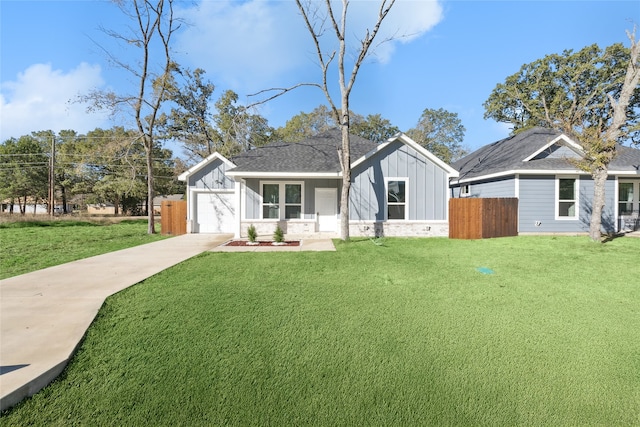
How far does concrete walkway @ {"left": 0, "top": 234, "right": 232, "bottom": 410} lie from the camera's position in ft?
8.66

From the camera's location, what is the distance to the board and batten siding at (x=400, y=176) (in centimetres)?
1202

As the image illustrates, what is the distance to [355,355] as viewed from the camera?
10.2ft

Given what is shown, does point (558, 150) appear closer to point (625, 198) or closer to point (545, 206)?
point (545, 206)

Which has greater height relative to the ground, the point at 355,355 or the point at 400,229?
the point at 400,229

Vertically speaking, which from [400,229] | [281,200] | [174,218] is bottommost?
[400,229]

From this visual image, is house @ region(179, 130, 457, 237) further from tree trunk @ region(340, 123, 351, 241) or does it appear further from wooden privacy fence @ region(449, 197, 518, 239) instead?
tree trunk @ region(340, 123, 351, 241)

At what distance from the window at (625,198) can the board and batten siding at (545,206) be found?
1.33 meters

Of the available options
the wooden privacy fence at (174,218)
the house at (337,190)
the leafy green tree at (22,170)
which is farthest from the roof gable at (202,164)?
the leafy green tree at (22,170)

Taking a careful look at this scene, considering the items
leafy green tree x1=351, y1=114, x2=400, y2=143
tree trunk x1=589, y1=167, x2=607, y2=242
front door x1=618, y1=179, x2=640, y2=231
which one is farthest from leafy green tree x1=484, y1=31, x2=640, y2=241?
leafy green tree x1=351, y1=114, x2=400, y2=143

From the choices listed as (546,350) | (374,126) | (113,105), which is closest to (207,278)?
(546,350)

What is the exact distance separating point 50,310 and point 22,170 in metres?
44.8

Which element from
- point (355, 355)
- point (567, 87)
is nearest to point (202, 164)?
point (355, 355)

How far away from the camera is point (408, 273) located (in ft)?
20.1

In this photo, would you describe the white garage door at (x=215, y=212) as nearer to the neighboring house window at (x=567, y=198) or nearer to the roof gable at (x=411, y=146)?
the roof gable at (x=411, y=146)
